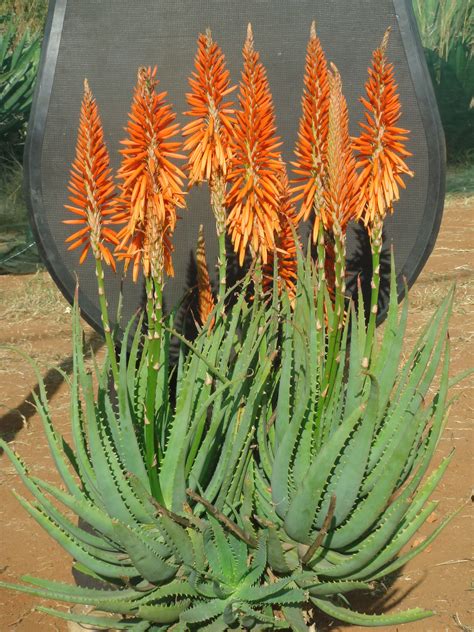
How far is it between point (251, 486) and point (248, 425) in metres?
0.17

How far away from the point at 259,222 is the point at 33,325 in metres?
3.75

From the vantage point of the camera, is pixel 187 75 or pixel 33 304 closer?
pixel 187 75

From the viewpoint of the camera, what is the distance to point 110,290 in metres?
2.46

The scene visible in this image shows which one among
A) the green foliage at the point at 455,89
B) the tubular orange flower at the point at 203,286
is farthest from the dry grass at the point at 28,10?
the tubular orange flower at the point at 203,286

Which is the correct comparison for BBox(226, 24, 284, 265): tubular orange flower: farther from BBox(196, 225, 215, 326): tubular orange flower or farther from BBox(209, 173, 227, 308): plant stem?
BBox(196, 225, 215, 326): tubular orange flower

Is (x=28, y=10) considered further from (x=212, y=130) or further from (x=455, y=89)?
(x=212, y=130)

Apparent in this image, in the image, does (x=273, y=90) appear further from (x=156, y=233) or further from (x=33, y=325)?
(x=33, y=325)

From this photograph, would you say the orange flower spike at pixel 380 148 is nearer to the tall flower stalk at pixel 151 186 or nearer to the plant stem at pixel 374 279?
the plant stem at pixel 374 279

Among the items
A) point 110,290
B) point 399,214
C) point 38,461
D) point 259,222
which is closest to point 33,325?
point 38,461

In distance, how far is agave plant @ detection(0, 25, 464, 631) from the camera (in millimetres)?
1720

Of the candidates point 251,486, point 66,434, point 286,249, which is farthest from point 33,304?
point 251,486

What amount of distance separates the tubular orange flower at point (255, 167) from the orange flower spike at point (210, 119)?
0.10 feet

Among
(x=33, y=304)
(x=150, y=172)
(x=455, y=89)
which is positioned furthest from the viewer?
(x=455, y=89)

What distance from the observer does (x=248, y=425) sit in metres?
1.81
